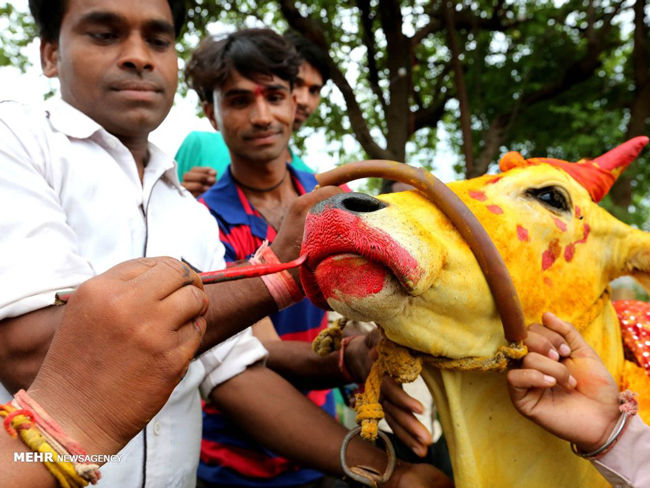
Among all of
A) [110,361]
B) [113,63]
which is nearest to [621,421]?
[110,361]

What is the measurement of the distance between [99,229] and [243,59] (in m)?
1.54

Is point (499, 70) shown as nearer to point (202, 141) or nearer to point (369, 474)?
point (202, 141)

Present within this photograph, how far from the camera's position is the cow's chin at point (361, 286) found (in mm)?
1056

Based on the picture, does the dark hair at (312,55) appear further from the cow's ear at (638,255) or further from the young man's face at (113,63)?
the cow's ear at (638,255)

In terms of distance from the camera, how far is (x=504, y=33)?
26.4 ft

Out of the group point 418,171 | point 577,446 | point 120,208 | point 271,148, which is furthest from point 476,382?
point 271,148

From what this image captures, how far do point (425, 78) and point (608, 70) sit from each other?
2796mm

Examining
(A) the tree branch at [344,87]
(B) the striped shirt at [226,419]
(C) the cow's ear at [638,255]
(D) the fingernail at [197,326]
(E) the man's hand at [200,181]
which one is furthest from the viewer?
(A) the tree branch at [344,87]

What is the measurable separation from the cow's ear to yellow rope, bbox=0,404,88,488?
55.4 inches

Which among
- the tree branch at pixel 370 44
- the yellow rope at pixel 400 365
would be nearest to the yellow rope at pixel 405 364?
the yellow rope at pixel 400 365

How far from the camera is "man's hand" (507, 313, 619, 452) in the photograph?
1202 millimetres

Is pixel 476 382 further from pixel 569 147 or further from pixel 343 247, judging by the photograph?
pixel 569 147

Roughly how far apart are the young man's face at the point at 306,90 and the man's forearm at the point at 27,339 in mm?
2848

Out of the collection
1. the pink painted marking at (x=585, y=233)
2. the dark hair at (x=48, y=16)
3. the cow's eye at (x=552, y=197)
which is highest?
the dark hair at (x=48, y=16)
